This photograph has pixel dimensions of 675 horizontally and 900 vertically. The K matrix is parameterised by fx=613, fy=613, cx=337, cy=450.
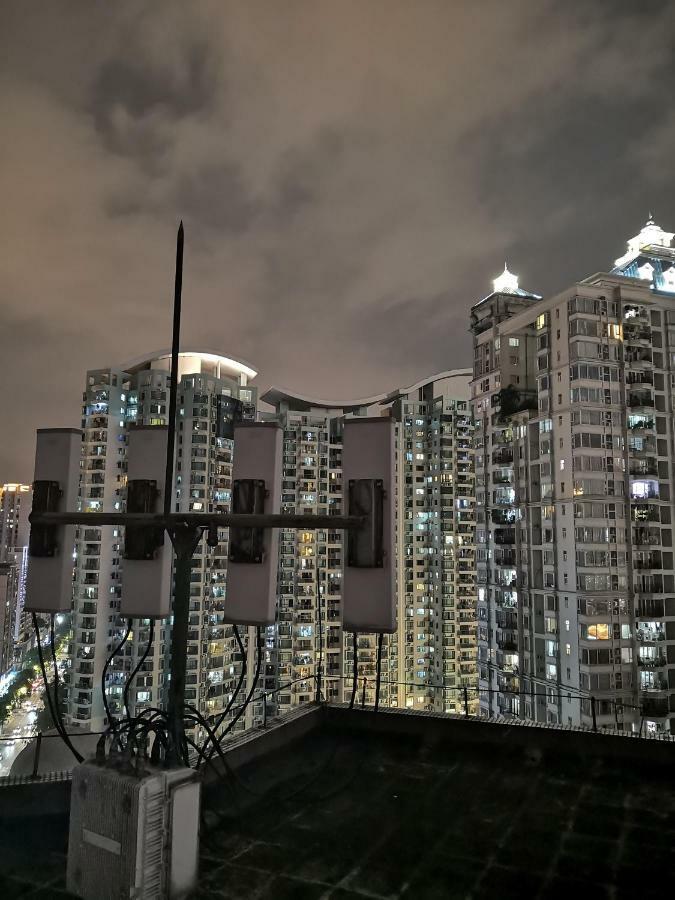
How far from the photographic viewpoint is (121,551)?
191 ft

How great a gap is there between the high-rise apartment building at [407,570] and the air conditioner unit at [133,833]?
57.5 meters

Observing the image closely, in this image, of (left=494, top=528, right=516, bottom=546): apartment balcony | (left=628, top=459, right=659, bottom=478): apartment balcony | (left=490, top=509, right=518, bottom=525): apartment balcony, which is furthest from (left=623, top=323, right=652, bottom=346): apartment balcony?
(left=494, top=528, right=516, bottom=546): apartment balcony

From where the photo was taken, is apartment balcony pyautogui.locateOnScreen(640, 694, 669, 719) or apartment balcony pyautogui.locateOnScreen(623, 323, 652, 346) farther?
apartment balcony pyautogui.locateOnScreen(623, 323, 652, 346)

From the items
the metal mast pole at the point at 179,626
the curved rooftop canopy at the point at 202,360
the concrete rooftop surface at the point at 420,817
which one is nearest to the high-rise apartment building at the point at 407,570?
the curved rooftop canopy at the point at 202,360

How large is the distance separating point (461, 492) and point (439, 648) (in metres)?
17.3

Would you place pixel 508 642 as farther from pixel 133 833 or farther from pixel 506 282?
pixel 133 833

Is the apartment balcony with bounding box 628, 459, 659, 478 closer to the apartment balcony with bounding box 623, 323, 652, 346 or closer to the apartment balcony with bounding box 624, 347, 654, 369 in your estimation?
the apartment balcony with bounding box 624, 347, 654, 369

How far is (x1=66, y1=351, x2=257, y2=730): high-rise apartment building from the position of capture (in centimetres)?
5444

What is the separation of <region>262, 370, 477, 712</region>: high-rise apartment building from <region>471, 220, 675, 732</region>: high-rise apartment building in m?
26.8

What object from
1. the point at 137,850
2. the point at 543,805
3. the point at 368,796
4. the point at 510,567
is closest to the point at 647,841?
the point at 543,805

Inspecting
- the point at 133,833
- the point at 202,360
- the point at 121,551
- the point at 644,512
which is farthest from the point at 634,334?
the point at 202,360

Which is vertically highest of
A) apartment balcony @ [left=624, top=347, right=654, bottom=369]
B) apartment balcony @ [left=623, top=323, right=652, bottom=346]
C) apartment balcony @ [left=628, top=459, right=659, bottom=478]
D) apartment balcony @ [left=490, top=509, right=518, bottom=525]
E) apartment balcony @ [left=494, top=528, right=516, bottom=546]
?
apartment balcony @ [left=623, top=323, right=652, bottom=346]

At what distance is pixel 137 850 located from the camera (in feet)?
11.3

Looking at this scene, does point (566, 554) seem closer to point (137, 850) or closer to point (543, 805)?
point (543, 805)
